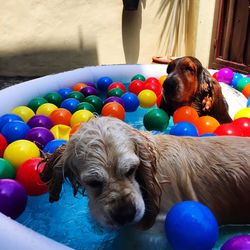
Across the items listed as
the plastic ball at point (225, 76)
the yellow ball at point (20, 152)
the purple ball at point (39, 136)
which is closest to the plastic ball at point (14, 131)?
the purple ball at point (39, 136)

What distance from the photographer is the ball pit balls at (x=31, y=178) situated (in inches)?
145

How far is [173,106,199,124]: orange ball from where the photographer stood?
502 cm

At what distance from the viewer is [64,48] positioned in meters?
9.59

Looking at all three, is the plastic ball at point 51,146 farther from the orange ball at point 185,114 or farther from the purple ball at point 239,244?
the purple ball at point 239,244

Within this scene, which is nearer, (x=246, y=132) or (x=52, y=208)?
(x=52, y=208)

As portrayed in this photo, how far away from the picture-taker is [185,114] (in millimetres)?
5031

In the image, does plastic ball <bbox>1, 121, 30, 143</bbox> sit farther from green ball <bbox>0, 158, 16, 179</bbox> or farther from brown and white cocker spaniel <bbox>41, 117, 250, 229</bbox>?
brown and white cocker spaniel <bbox>41, 117, 250, 229</bbox>

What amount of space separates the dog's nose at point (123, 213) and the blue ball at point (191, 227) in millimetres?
417

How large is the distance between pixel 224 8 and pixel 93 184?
27.0 feet

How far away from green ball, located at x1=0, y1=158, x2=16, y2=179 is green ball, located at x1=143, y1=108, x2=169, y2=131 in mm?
1958

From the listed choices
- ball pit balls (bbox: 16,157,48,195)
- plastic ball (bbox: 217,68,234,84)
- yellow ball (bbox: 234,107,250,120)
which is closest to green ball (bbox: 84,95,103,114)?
yellow ball (bbox: 234,107,250,120)

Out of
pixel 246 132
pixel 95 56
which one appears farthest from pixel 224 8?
pixel 246 132

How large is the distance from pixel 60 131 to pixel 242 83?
150 inches

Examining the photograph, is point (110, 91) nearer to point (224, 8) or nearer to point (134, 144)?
point (134, 144)
